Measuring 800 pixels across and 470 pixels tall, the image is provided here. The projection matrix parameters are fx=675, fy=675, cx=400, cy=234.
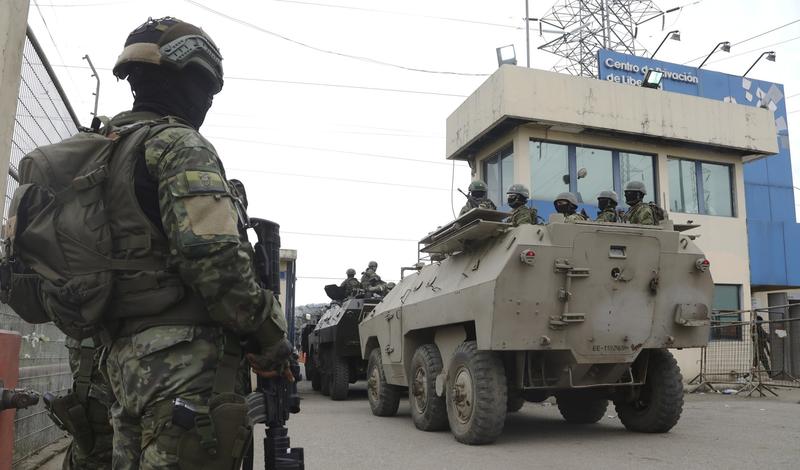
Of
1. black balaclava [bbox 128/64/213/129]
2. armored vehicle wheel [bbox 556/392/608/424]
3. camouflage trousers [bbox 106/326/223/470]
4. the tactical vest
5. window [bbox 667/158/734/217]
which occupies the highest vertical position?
window [bbox 667/158/734/217]

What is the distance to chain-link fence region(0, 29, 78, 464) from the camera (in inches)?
170

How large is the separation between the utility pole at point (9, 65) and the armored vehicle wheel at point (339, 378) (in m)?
7.92

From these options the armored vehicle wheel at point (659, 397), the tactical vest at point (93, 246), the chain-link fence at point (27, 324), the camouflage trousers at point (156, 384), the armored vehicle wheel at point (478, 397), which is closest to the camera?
the camouflage trousers at point (156, 384)

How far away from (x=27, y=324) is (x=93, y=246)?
9.80ft

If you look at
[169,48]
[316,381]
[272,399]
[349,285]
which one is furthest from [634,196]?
[316,381]

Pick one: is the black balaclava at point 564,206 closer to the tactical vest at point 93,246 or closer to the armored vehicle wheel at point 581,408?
the armored vehicle wheel at point 581,408

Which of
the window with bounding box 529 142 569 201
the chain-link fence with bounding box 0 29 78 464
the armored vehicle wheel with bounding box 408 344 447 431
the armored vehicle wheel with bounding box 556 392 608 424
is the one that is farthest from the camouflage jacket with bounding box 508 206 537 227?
the window with bounding box 529 142 569 201

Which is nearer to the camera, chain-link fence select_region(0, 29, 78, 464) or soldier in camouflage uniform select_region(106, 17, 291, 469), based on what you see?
soldier in camouflage uniform select_region(106, 17, 291, 469)

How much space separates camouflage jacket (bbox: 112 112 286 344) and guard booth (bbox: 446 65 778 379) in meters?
11.5

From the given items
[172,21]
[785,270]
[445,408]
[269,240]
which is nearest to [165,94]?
[172,21]

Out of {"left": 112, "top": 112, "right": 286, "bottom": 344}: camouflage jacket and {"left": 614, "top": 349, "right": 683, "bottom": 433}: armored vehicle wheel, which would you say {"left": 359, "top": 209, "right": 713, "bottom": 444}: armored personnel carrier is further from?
{"left": 112, "top": 112, "right": 286, "bottom": 344}: camouflage jacket

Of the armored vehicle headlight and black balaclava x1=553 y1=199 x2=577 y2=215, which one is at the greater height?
black balaclava x1=553 y1=199 x2=577 y2=215

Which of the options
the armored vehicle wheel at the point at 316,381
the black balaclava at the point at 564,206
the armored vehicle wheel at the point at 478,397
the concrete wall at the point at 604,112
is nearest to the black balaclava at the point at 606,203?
the black balaclava at the point at 564,206

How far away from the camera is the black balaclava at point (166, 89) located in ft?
8.66
